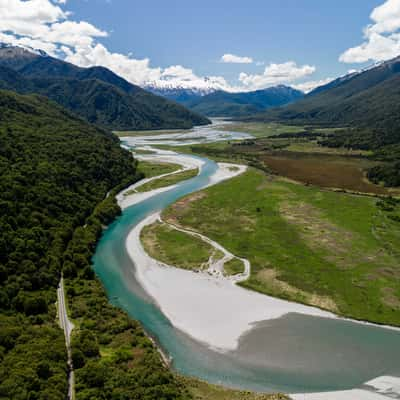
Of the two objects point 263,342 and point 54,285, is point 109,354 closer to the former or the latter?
point 263,342

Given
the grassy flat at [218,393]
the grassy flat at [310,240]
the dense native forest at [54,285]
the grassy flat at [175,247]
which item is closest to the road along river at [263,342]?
the grassy flat at [218,393]

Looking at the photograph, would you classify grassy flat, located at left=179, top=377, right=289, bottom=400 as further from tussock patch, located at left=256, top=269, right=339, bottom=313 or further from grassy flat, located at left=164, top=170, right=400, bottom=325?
grassy flat, located at left=164, top=170, right=400, bottom=325

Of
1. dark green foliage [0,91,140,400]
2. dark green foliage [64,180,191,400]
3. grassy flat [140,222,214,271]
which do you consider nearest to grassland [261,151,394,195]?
dark green foliage [0,91,140,400]

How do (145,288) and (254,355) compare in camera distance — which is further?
(145,288)

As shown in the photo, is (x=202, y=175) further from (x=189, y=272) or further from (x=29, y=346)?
(x=29, y=346)

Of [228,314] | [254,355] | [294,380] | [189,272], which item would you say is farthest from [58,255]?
[294,380]

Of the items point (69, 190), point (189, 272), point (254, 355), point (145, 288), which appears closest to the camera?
point (254, 355)
